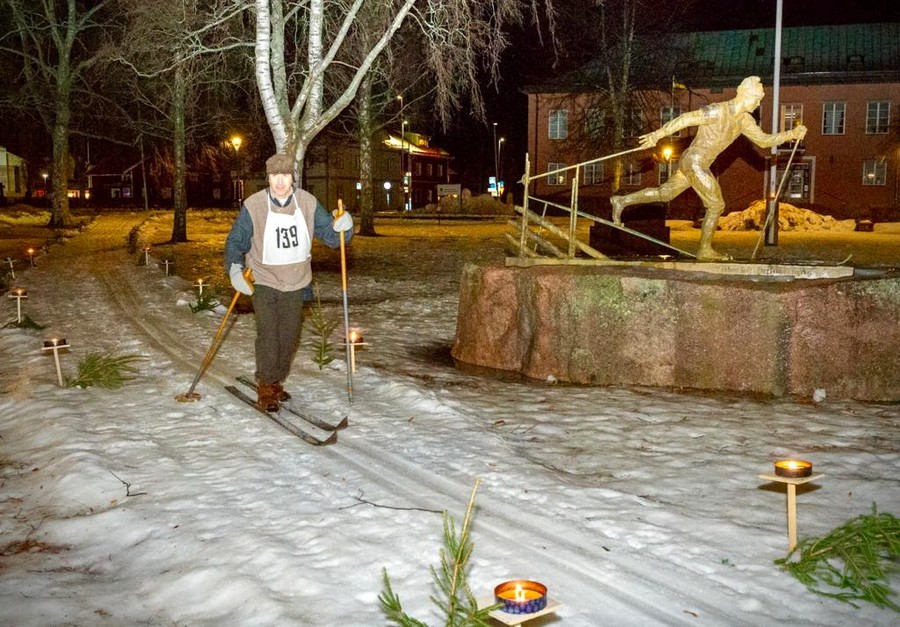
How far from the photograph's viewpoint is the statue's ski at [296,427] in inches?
250

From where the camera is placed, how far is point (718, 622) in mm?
3713

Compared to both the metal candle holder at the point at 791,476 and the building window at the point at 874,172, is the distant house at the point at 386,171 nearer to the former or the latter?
the building window at the point at 874,172

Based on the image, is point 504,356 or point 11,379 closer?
point 11,379

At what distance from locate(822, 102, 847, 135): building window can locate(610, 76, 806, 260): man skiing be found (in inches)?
1757

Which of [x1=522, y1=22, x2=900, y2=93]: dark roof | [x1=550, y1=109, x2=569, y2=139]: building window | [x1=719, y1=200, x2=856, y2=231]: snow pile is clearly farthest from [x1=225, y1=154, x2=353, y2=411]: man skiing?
[x1=550, y1=109, x2=569, y2=139]: building window

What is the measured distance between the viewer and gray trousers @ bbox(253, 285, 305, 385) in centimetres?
711

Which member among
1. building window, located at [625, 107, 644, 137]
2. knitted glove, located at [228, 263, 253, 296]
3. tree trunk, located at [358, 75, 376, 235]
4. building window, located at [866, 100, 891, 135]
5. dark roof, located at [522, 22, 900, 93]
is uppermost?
dark roof, located at [522, 22, 900, 93]

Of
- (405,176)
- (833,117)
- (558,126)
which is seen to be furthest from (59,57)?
(833,117)

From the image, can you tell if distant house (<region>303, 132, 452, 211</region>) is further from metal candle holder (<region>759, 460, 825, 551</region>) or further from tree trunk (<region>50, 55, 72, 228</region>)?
metal candle holder (<region>759, 460, 825, 551</region>)

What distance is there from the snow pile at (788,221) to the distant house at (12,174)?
57046mm

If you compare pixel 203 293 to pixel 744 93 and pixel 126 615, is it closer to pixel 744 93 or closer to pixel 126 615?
pixel 744 93

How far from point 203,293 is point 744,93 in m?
8.11

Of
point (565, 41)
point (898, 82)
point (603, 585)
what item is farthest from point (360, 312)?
point (898, 82)

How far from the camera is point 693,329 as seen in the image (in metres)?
8.33
